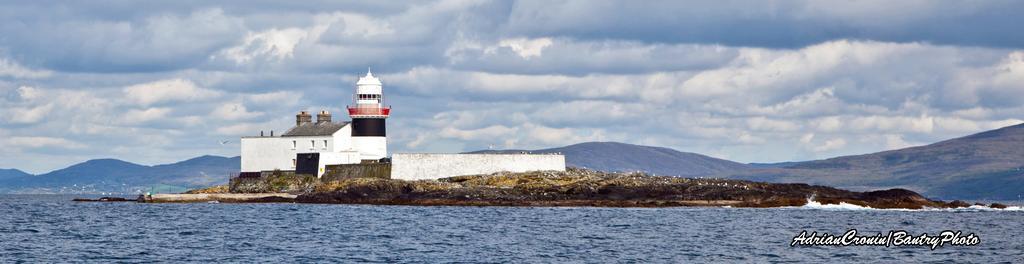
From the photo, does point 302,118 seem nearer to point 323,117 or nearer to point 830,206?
point 323,117

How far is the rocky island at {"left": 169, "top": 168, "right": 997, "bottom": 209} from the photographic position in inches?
3068

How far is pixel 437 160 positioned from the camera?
282 feet

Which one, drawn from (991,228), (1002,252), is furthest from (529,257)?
(991,228)

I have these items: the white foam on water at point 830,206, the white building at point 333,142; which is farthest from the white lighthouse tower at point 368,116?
the white foam on water at point 830,206

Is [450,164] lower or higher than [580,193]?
higher

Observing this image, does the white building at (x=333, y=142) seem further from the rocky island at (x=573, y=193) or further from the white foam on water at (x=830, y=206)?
the white foam on water at (x=830, y=206)

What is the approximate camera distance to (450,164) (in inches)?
3401

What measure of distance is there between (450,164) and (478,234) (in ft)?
107

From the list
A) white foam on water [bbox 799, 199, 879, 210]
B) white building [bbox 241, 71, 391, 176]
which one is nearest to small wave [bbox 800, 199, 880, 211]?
white foam on water [bbox 799, 199, 879, 210]

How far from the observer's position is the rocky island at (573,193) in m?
77.9

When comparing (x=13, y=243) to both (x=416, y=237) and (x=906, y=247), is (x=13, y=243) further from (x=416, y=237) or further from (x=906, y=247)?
(x=906, y=247)

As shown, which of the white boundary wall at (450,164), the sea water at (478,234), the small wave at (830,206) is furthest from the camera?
the white boundary wall at (450,164)

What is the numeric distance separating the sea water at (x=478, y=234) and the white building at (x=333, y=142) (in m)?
11.3

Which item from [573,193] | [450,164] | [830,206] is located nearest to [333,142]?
[450,164]
